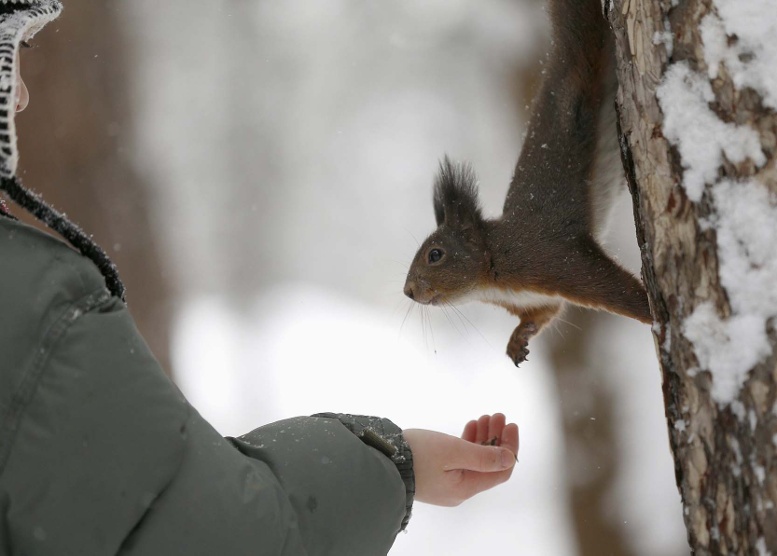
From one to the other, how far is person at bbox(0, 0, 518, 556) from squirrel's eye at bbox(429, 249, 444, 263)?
0.82m

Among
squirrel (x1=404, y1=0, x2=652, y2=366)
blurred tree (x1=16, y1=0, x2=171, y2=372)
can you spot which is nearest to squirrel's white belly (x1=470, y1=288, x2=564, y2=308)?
squirrel (x1=404, y1=0, x2=652, y2=366)

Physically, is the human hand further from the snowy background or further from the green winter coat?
the snowy background

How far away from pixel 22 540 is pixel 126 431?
0.46ft

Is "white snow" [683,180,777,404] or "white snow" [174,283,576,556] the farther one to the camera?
"white snow" [174,283,576,556]

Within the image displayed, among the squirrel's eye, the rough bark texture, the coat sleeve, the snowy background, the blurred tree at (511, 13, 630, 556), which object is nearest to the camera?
the rough bark texture

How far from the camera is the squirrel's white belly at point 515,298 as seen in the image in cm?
161

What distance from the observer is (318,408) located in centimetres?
286

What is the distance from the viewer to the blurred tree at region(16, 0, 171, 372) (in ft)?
8.93

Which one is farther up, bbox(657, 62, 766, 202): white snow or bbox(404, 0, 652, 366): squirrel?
bbox(404, 0, 652, 366): squirrel

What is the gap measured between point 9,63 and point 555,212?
0.92 m

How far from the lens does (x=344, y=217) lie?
3.06 m

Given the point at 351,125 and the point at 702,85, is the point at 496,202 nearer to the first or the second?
the point at 351,125

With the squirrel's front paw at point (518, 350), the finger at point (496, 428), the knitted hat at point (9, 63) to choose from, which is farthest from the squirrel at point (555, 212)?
the knitted hat at point (9, 63)

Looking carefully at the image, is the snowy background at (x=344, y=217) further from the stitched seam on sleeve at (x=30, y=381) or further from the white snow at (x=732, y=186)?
the stitched seam on sleeve at (x=30, y=381)
